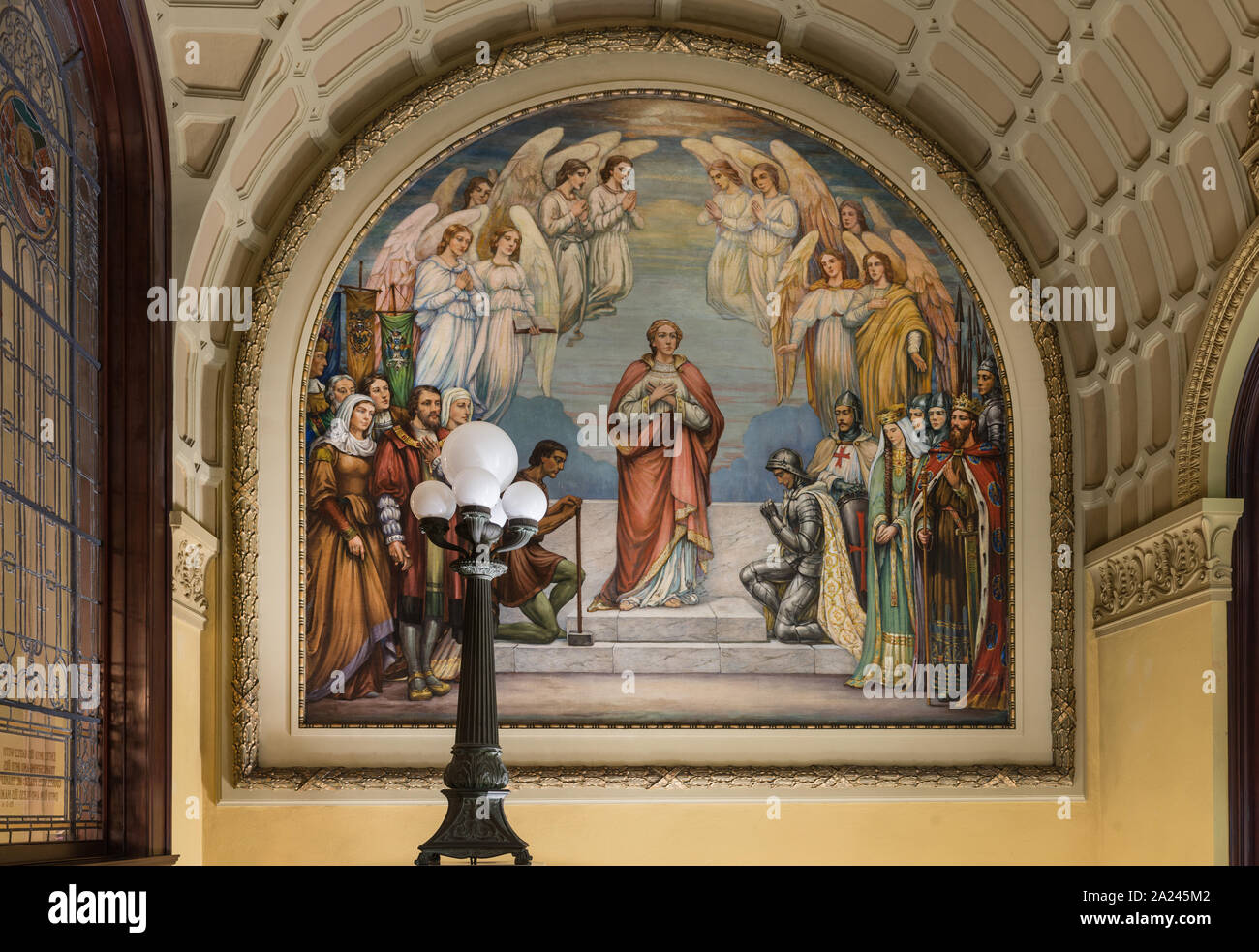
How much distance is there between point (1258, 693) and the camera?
33.6 ft

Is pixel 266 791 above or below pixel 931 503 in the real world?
below

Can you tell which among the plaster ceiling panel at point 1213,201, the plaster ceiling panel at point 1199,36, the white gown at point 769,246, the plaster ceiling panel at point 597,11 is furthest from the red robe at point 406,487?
the plaster ceiling panel at point 1199,36

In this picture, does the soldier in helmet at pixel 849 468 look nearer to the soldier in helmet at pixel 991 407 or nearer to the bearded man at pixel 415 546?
the soldier in helmet at pixel 991 407

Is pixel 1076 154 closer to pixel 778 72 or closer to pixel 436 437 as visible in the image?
pixel 778 72

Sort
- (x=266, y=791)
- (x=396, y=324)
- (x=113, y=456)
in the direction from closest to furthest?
(x=113, y=456) → (x=266, y=791) → (x=396, y=324)

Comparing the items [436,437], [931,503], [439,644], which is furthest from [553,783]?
[931,503]

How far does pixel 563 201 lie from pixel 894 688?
5.13 m

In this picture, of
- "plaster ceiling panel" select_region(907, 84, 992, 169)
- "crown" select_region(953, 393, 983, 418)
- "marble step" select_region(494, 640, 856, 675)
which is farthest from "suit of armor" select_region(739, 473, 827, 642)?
"plaster ceiling panel" select_region(907, 84, 992, 169)

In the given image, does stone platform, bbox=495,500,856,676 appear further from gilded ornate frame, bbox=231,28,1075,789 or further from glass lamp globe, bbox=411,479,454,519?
glass lamp globe, bbox=411,479,454,519

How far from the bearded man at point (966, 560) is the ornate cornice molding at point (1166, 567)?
0.84m

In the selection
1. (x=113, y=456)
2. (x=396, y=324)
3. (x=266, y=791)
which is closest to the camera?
(x=113, y=456)

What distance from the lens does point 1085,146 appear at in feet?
39.0

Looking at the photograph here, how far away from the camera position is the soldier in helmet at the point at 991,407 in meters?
12.8

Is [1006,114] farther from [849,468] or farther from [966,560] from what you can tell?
[966,560]
